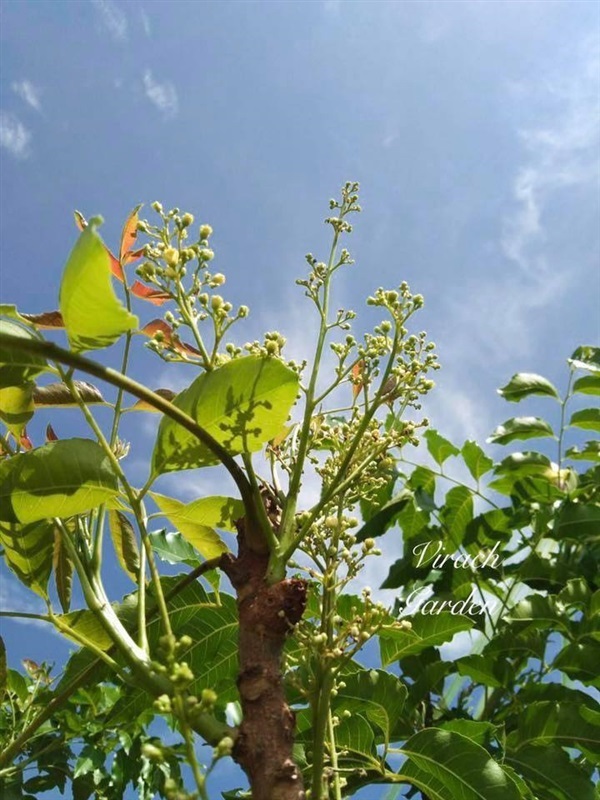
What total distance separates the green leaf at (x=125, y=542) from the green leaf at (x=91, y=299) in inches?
31.4

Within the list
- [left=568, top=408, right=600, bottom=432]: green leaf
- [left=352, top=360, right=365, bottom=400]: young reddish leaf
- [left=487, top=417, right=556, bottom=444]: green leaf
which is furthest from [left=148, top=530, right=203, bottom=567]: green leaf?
[left=568, top=408, right=600, bottom=432]: green leaf

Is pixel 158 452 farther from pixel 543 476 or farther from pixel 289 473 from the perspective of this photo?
pixel 543 476

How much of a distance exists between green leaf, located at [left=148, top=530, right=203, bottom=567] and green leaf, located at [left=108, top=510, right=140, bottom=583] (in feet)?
1.23

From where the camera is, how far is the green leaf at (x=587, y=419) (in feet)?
12.5

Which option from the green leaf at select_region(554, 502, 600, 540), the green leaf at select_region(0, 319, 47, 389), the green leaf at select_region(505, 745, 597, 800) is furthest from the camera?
the green leaf at select_region(554, 502, 600, 540)

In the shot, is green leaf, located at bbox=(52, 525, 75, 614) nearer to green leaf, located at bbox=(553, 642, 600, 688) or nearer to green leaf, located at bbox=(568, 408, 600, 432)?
green leaf, located at bbox=(553, 642, 600, 688)

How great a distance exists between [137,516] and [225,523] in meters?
0.38

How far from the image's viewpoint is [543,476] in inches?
148

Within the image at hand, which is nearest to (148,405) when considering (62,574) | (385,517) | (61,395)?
(61,395)

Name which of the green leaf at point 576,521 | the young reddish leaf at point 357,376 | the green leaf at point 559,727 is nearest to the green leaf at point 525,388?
the green leaf at point 576,521

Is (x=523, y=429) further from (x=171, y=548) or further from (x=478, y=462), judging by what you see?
(x=171, y=548)

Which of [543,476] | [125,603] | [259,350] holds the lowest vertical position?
[125,603]

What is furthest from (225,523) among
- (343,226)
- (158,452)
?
(343,226)

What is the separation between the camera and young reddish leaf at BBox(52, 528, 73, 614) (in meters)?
1.79
